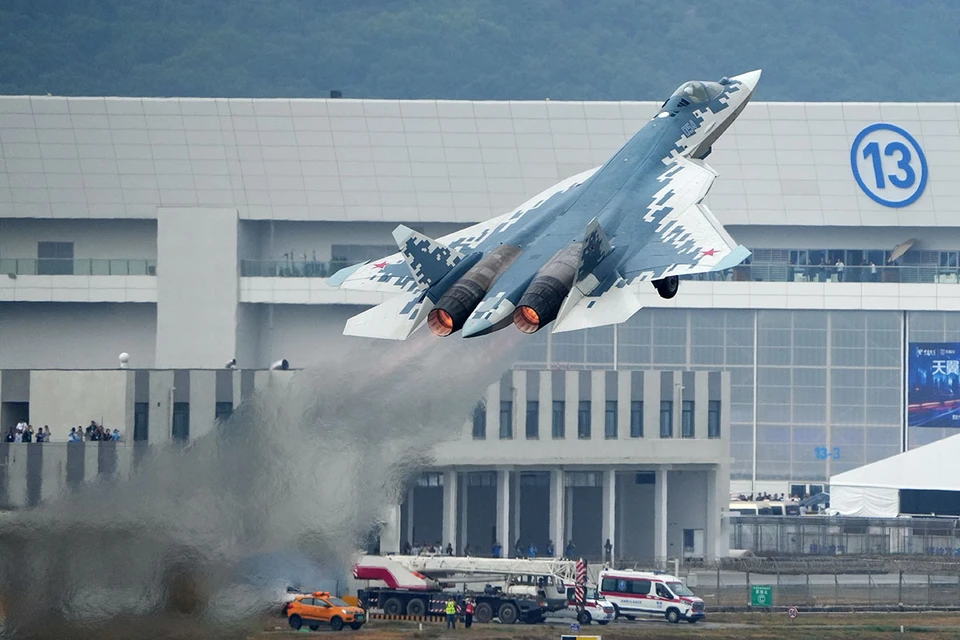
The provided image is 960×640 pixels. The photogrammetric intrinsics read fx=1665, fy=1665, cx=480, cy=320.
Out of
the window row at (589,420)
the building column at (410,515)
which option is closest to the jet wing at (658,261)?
the window row at (589,420)

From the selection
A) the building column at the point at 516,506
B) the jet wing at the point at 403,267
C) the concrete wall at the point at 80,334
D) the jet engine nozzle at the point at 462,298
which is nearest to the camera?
the jet engine nozzle at the point at 462,298

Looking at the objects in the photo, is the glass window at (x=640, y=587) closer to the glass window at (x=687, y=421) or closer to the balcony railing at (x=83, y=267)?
the glass window at (x=687, y=421)

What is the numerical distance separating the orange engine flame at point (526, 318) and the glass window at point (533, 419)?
4956cm

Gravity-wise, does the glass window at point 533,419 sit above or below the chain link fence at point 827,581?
above

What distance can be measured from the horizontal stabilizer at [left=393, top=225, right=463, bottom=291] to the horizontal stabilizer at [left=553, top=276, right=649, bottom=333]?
3711mm

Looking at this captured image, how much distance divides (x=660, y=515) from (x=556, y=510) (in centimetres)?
692

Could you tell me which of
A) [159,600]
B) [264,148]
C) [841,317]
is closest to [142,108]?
[264,148]

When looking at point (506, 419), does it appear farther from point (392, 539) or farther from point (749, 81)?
point (749, 81)

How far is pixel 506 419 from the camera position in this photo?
93188 mm

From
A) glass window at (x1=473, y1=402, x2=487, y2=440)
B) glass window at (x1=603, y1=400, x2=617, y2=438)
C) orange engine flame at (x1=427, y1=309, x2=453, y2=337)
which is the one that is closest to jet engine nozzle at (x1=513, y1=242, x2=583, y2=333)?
orange engine flame at (x1=427, y1=309, x2=453, y2=337)

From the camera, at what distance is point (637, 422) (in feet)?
314

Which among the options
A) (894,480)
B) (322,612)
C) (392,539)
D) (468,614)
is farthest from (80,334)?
(322,612)

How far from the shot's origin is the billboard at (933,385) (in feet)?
407

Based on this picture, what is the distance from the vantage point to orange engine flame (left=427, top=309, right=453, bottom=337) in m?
45.1
